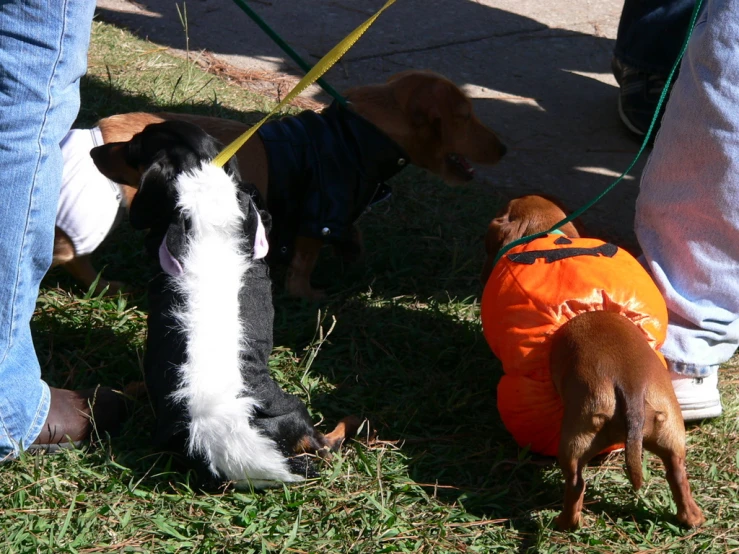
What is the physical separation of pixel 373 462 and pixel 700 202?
4.74ft

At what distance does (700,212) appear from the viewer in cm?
276

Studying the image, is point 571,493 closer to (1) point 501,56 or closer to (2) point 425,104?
(2) point 425,104

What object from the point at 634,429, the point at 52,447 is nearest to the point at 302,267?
the point at 52,447

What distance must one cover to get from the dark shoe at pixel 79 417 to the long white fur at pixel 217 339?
0.48 metres

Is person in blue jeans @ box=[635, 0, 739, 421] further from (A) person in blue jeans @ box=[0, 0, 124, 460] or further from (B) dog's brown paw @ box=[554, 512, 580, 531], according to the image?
(A) person in blue jeans @ box=[0, 0, 124, 460]

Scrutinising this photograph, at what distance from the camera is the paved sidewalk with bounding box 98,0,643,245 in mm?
4723

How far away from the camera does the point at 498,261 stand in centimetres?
286

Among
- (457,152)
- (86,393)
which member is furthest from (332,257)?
(86,393)

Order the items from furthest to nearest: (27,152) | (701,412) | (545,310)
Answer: (701,412) → (545,310) → (27,152)

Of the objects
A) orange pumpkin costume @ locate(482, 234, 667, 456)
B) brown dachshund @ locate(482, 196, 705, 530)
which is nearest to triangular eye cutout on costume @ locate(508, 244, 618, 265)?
orange pumpkin costume @ locate(482, 234, 667, 456)

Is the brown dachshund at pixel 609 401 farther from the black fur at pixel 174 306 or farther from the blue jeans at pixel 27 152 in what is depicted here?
the blue jeans at pixel 27 152

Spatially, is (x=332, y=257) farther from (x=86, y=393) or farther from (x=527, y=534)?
(x=527, y=534)

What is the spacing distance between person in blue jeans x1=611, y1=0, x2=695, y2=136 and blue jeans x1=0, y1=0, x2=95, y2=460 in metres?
3.61

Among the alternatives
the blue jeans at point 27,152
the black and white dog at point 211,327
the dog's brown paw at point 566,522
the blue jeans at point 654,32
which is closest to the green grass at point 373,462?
the dog's brown paw at point 566,522
